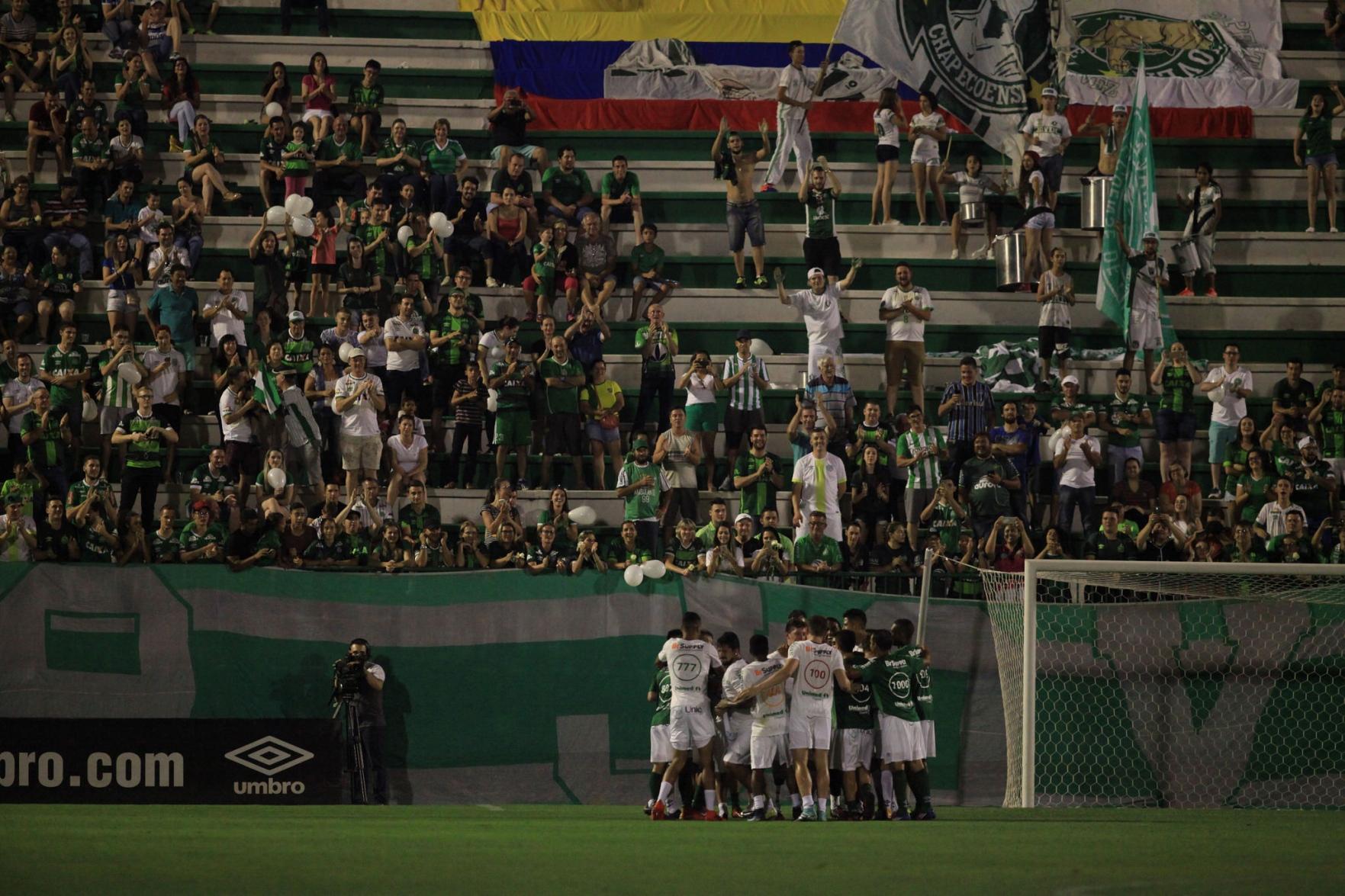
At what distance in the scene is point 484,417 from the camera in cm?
2175

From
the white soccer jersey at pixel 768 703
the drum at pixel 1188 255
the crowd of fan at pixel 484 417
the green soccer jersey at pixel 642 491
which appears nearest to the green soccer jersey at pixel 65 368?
the crowd of fan at pixel 484 417

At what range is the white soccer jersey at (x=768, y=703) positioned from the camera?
49.9ft

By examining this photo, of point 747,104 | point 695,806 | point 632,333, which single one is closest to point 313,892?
point 695,806

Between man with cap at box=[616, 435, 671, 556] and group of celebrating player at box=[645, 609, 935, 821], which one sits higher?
man with cap at box=[616, 435, 671, 556]

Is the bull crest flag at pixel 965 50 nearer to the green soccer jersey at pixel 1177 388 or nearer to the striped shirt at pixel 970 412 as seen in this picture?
the green soccer jersey at pixel 1177 388

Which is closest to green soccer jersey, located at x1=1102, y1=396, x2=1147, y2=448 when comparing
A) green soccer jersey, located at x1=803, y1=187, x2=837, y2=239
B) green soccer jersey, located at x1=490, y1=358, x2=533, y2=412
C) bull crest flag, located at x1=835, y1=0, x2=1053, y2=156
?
green soccer jersey, located at x1=803, y1=187, x2=837, y2=239

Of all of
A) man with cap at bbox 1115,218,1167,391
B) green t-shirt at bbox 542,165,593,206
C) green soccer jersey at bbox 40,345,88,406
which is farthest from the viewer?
green t-shirt at bbox 542,165,593,206

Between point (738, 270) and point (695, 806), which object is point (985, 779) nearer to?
point (695, 806)

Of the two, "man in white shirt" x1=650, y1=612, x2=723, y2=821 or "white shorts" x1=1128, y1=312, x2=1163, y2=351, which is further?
"white shorts" x1=1128, y1=312, x2=1163, y2=351

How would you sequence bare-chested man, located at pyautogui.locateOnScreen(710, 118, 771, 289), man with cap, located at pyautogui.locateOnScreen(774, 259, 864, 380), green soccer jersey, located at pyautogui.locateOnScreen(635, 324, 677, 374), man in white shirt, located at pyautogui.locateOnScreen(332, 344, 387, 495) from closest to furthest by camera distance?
man in white shirt, located at pyautogui.locateOnScreen(332, 344, 387, 495), green soccer jersey, located at pyautogui.locateOnScreen(635, 324, 677, 374), man with cap, located at pyautogui.locateOnScreen(774, 259, 864, 380), bare-chested man, located at pyautogui.locateOnScreen(710, 118, 771, 289)

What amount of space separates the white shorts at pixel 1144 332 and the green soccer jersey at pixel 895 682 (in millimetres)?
9618

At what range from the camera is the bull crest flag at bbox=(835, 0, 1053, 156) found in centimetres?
2633

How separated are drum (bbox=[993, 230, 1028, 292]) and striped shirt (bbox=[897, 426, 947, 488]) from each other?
4.92 metres

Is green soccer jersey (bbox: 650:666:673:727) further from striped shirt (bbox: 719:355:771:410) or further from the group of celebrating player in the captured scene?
striped shirt (bbox: 719:355:771:410)
